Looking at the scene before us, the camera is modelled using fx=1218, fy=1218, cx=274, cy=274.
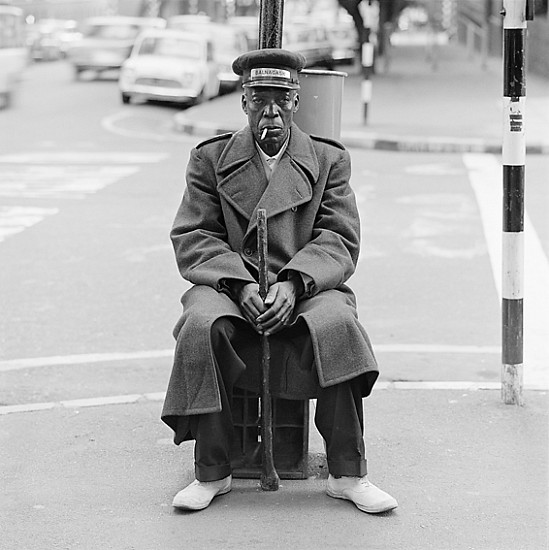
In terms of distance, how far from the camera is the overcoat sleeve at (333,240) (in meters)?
4.44

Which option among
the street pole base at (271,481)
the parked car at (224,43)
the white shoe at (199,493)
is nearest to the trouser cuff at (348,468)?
the street pole base at (271,481)

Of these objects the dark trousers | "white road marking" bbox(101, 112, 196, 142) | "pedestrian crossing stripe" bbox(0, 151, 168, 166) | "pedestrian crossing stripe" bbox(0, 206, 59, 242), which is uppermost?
"white road marking" bbox(101, 112, 196, 142)

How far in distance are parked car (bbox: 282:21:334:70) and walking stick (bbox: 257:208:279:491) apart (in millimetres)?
29966

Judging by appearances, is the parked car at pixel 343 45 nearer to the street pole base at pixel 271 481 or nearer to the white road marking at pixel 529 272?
the white road marking at pixel 529 272

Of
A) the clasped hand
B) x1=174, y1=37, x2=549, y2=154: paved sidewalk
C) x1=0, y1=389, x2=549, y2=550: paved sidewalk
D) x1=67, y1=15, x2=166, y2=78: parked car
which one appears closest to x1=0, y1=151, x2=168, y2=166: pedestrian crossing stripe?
x1=174, y1=37, x2=549, y2=154: paved sidewalk

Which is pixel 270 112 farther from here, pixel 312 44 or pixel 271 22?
pixel 312 44

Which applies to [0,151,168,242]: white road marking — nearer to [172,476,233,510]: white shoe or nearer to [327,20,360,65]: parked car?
[172,476,233,510]: white shoe

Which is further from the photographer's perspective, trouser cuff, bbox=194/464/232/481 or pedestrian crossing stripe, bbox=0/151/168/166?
pedestrian crossing stripe, bbox=0/151/168/166

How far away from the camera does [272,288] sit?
4371 mm

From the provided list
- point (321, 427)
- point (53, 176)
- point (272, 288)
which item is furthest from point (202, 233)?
point (53, 176)

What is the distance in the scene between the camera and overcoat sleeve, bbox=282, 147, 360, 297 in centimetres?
444

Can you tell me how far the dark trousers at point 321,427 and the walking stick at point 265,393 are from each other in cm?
10

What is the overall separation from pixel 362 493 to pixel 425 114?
16962mm

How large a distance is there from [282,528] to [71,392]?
2075mm
